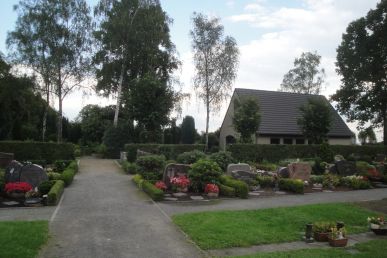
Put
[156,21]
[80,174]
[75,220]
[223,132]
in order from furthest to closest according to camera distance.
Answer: [223,132] → [156,21] → [80,174] → [75,220]

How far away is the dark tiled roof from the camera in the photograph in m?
35.8

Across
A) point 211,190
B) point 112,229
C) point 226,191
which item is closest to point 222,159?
point 226,191

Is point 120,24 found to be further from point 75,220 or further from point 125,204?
point 75,220

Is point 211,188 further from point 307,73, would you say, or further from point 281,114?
point 307,73

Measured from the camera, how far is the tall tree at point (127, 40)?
33.6 metres

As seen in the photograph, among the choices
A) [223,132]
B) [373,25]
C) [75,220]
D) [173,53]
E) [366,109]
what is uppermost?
[373,25]

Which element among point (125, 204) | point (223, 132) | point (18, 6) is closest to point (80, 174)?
point (125, 204)

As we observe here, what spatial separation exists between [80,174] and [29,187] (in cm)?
753

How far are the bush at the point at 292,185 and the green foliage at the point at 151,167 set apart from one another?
5996 millimetres

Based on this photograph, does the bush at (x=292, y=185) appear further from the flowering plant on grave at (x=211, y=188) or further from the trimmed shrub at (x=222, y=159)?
the trimmed shrub at (x=222, y=159)

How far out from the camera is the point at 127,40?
111 feet

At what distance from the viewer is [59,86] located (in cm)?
3256

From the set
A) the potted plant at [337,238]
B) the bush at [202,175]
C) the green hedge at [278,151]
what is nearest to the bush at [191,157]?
the bush at [202,175]

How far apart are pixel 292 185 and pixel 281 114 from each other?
21.0m
